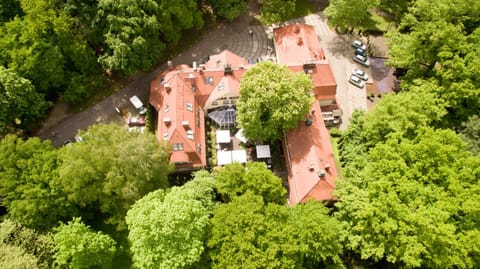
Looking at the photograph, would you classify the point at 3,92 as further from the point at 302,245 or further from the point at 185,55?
the point at 302,245

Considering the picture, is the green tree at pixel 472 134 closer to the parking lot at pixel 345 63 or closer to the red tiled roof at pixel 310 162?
the parking lot at pixel 345 63

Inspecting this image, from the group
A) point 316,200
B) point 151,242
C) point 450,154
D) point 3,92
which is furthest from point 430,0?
point 3,92

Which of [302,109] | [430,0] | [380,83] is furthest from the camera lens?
[380,83]

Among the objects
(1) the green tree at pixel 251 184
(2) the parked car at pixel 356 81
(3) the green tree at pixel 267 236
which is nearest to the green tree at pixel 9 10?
(1) the green tree at pixel 251 184

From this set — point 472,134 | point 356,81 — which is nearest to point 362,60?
point 356,81

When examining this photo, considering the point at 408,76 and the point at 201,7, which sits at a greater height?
the point at 201,7

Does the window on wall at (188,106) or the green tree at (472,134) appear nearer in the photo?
the green tree at (472,134)
